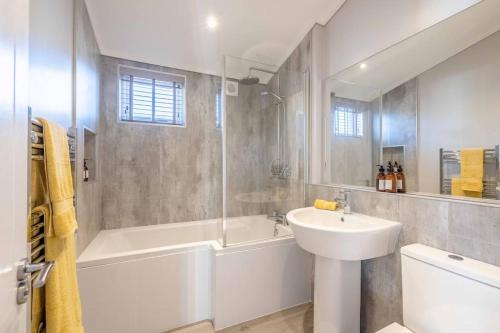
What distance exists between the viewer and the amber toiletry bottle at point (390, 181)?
145 cm

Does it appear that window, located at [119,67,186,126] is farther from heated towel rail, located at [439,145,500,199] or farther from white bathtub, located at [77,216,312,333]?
heated towel rail, located at [439,145,500,199]

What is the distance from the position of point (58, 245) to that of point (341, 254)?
1333 millimetres

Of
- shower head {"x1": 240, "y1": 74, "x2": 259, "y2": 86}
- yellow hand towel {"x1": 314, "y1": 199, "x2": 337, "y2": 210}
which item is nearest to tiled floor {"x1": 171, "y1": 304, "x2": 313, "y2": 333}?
yellow hand towel {"x1": 314, "y1": 199, "x2": 337, "y2": 210}

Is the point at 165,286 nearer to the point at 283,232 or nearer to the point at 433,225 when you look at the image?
the point at 283,232

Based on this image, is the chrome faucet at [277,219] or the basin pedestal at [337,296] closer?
the basin pedestal at [337,296]

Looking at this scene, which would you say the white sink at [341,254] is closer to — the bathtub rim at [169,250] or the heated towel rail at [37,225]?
the bathtub rim at [169,250]

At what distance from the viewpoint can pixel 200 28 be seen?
7.22 ft

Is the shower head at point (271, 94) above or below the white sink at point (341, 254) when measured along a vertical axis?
above

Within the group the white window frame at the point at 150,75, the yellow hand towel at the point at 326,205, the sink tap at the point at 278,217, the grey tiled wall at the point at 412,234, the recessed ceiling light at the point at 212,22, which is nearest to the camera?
the grey tiled wall at the point at 412,234

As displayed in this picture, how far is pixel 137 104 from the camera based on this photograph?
8.55 ft

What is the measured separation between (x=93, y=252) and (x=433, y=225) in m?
2.36

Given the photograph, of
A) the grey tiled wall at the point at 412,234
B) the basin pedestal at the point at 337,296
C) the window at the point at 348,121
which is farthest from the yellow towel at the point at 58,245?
the window at the point at 348,121

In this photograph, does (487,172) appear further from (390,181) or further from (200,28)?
(200,28)

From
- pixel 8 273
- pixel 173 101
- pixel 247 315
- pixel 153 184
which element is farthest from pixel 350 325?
pixel 173 101
